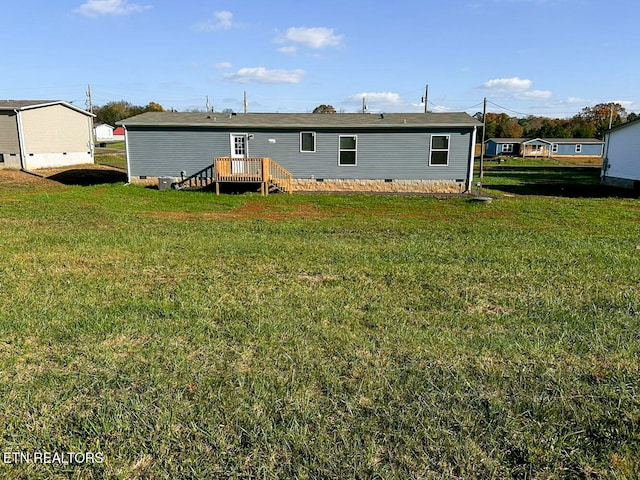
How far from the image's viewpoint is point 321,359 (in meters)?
3.51

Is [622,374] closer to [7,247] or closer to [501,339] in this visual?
[501,339]

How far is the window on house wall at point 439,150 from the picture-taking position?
17.6m

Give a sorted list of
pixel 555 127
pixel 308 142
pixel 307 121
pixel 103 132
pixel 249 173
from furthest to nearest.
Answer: pixel 103 132 < pixel 555 127 < pixel 307 121 < pixel 308 142 < pixel 249 173

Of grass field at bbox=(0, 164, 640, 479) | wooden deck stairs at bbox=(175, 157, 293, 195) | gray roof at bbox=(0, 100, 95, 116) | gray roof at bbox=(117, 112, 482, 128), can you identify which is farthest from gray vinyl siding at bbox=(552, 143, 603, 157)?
grass field at bbox=(0, 164, 640, 479)

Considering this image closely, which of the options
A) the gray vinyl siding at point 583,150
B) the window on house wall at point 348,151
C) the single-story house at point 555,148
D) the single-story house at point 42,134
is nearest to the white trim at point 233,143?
the window on house wall at point 348,151

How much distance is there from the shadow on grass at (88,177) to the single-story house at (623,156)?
23.4 m

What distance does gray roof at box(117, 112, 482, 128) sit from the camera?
1744 cm

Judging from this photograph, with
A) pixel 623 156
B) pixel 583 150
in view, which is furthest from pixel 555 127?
pixel 623 156

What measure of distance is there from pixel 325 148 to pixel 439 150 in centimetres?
448

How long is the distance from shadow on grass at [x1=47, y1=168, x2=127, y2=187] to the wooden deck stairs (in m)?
5.57

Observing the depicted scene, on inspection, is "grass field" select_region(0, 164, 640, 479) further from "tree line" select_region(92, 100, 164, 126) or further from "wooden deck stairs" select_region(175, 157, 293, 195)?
"tree line" select_region(92, 100, 164, 126)

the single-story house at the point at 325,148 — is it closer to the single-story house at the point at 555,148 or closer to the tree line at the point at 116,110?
the single-story house at the point at 555,148

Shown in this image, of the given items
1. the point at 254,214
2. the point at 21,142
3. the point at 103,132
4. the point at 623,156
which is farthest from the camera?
the point at 103,132

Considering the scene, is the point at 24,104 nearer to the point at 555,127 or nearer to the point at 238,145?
the point at 238,145
